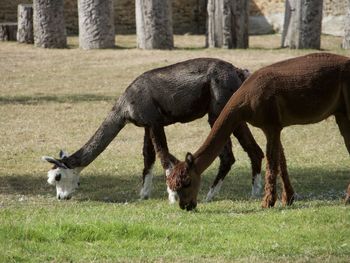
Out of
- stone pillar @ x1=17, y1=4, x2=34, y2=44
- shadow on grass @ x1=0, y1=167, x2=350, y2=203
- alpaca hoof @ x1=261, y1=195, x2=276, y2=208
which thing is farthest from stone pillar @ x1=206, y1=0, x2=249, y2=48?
alpaca hoof @ x1=261, y1=195, x2=276, y2=208

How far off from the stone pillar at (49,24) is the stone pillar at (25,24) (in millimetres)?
609

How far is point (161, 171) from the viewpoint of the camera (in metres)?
14.6

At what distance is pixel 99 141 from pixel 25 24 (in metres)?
13.7

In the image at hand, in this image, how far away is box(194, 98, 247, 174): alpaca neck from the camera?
10.6 meters

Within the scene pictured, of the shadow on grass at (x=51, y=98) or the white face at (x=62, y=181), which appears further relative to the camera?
the shadow on grass at (x=51, y=98)

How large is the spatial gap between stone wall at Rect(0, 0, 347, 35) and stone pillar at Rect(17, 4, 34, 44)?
2739mm

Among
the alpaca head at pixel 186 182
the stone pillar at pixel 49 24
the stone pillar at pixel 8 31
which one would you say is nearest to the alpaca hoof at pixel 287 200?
the alpaca head at pixel 186 182

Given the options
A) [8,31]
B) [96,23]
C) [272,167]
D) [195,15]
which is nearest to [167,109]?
[272,167]

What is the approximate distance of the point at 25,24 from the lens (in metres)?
25.7

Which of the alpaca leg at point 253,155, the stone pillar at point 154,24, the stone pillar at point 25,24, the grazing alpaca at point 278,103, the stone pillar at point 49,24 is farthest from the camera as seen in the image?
the stone pillar at point 25,24

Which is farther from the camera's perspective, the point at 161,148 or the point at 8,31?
the point at 8,31

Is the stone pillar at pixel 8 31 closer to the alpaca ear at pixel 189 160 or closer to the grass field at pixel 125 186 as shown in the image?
the grass field at pixel 125 186

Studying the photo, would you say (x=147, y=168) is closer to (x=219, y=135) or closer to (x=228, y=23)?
(x=219, y=135)

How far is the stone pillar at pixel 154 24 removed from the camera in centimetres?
2406
